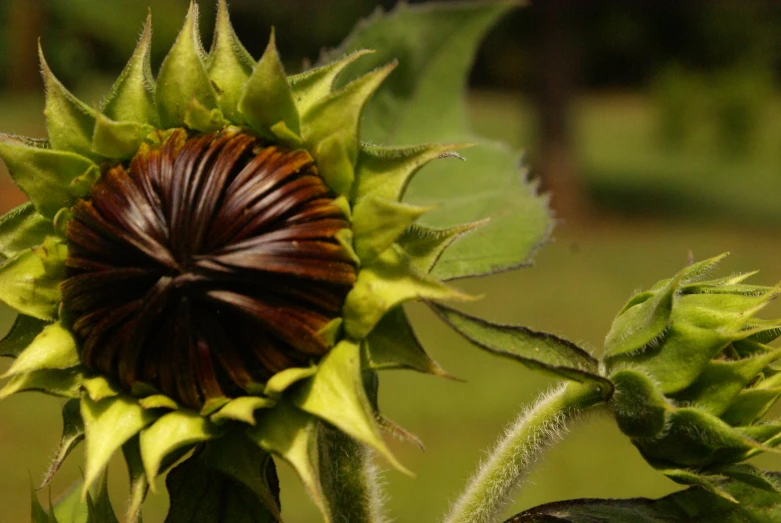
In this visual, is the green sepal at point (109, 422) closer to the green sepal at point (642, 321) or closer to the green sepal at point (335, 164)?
the green sepal at point (335, 164)

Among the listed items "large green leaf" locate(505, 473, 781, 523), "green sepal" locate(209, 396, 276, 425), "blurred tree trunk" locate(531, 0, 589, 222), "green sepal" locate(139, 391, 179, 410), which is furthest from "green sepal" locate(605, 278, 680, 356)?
"blurred tree trunk" locate(531, 0, 589, 222)

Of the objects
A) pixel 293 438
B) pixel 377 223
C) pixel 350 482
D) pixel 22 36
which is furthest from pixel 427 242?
pixel 22 36

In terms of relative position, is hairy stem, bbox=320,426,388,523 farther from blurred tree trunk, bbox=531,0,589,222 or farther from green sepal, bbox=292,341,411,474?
blurred tree trunk, bbox=531,0,589,222

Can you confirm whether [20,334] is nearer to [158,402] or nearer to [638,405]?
[158,402]

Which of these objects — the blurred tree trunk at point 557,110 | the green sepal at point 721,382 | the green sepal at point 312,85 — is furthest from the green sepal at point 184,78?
the blurred tree trunk at point 557,110

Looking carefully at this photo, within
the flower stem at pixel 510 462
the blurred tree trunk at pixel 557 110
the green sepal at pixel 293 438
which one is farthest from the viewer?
the blurred tree trunk at pixel 557 110

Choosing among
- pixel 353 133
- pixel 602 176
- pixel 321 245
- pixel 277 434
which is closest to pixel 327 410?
pixel 277 434
